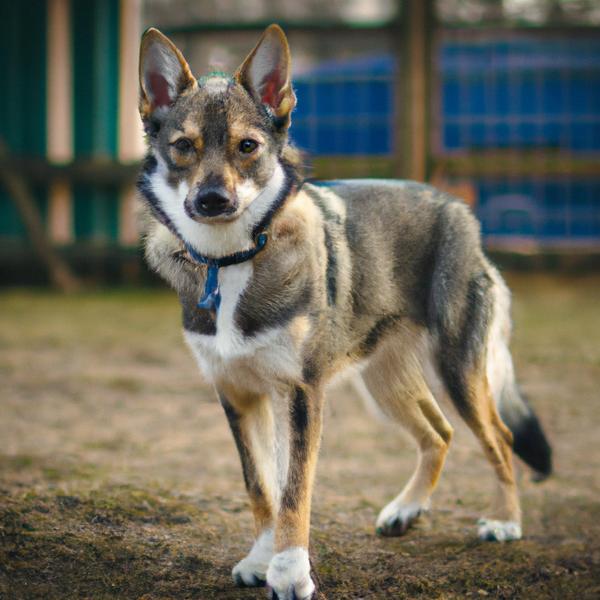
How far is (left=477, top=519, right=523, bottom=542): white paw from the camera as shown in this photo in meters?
3.75

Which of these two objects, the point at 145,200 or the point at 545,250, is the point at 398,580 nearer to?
the point at 145,200

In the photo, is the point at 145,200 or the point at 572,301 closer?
the point at 145,200

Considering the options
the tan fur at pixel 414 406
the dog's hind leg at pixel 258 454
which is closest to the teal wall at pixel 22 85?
the tan fur at pixel 414 406

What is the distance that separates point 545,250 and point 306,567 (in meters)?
7.92

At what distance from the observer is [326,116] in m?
11.2

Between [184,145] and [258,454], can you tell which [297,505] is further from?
[184,145]

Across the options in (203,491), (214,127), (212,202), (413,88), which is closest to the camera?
(212,202)

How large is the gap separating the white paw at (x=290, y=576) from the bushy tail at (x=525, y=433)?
4.62 ft

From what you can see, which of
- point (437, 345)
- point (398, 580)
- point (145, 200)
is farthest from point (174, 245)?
point (398, 580)

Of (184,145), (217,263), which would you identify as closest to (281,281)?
(217,263)

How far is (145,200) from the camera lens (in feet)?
11.0

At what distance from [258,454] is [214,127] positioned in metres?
1.16

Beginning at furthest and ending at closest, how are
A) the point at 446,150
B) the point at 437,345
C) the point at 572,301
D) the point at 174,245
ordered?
the point at 446,150 → the point at 572,301 → the point at 437,345 → the point at 174,245

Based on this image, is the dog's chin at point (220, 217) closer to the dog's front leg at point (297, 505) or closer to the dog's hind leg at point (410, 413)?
the dog's front leg at point (297, 505)
